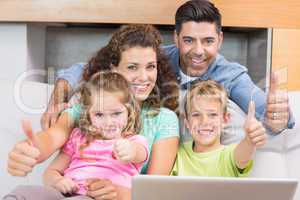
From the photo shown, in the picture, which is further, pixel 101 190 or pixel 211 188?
pixel 101 190

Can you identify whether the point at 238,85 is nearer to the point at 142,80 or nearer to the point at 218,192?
the point at 142,80

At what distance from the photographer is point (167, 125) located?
66.1 inches

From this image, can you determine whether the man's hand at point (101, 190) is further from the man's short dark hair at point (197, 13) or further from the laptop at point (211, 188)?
the man's short dark hair at point (197, 13)

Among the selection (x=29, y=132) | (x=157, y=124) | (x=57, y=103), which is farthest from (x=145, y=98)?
(x=29, y=132)

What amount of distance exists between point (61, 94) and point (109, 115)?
20 cm

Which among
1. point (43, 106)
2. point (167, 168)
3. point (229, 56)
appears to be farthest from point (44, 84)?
point (229, 56)

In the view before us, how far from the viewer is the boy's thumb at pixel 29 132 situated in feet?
5.32

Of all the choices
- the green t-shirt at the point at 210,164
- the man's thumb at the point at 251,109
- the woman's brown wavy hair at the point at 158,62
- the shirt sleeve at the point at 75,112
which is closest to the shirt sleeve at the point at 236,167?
the green t-shirt at the point at 210,164

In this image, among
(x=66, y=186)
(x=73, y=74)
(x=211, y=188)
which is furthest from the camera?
(x=73, y=74)

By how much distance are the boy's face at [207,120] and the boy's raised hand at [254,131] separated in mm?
86

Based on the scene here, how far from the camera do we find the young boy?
1.64 metres

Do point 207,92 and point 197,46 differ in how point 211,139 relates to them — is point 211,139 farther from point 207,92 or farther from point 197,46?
point 197,46

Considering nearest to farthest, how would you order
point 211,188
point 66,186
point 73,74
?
point 211,188
point 66,186
point 73,74

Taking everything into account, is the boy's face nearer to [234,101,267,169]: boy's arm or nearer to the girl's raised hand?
[234,101,267,169]: boy's arm
